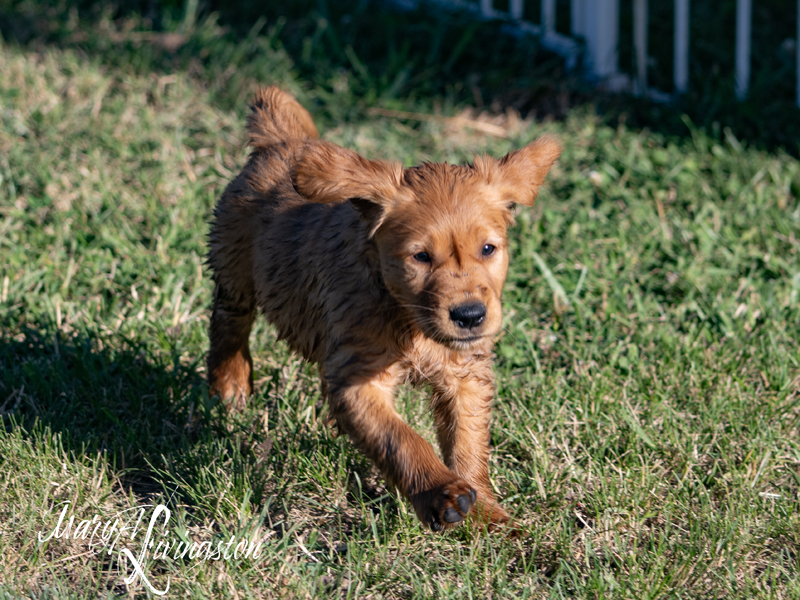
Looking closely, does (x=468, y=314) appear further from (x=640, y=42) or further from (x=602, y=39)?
(x=602, y=39)

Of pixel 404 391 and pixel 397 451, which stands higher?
pixel 397 451

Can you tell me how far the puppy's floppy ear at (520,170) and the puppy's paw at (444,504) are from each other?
99cm

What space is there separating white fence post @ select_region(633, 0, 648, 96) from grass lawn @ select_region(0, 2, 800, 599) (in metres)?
0.61

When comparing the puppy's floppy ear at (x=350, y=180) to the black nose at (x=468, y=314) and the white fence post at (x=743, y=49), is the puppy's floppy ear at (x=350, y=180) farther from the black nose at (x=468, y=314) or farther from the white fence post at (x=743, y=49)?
the white fence post at (x=743, y=49)

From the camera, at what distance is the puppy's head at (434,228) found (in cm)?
283

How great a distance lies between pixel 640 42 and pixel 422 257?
4.77 meters

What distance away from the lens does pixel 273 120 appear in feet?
13.5

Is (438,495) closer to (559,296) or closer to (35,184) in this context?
(559,296)

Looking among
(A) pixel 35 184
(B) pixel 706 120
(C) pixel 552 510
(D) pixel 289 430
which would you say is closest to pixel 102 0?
(A) pixel 35 184

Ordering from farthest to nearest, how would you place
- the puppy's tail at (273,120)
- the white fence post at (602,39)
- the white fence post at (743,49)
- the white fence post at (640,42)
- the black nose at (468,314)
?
the white fence post at (602,39)
the white fence post at (640,42)
the white fence post at (743,49)
the puppy's tail at (273,120)
the black nose at (468,314)

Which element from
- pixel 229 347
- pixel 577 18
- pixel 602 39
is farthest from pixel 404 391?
pixel 577 18

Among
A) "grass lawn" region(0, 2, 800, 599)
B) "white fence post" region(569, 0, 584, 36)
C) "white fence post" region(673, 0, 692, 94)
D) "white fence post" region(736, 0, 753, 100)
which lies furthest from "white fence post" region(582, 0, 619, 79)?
"white fence post" region(736, 0, 753, 100)

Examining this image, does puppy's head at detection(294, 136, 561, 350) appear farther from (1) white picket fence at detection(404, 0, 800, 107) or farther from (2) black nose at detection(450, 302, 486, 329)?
(1) white picket fence at detection(404, 0, 800, 107)

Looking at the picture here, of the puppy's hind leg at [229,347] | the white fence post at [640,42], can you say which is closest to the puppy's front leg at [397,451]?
the puppy's hind leg at [229,347]
